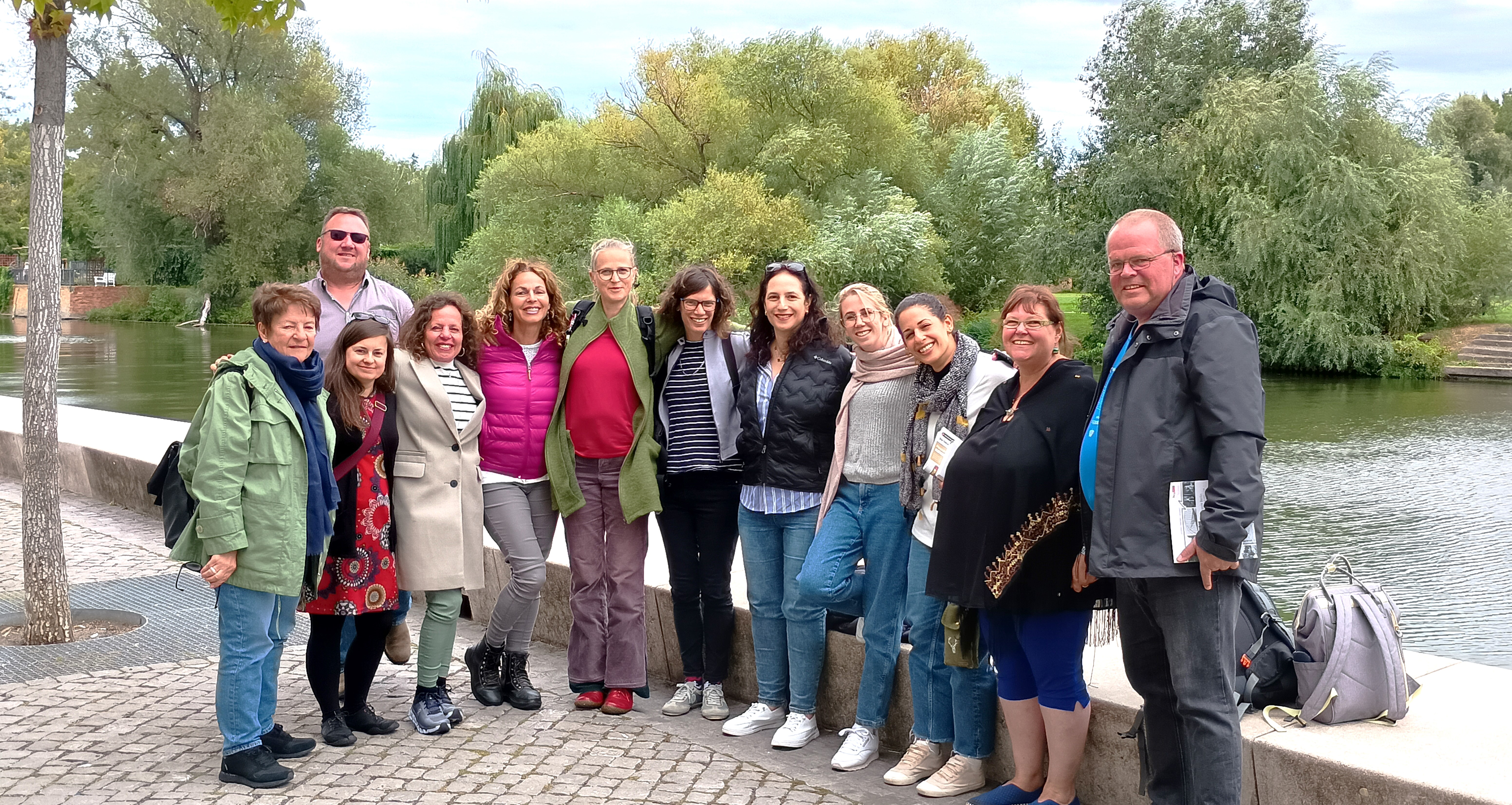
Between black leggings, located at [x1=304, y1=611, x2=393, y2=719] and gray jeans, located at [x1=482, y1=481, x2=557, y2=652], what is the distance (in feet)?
1.49

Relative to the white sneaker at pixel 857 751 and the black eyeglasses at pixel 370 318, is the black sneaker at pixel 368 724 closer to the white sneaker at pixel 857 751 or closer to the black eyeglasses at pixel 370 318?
the black eyeglasses at pixel 370 318

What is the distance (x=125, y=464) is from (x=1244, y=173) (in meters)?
24.4

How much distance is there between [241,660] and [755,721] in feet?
5.76

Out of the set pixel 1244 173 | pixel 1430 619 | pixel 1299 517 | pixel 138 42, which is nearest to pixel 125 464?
pixel 1430 619

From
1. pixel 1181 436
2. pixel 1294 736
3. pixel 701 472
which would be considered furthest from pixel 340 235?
pixel 1294 736

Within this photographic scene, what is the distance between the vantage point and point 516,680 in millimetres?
4984

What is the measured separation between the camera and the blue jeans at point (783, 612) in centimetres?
453

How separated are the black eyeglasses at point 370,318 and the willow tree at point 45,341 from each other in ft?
4.77

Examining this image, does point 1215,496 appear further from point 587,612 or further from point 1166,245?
point 587,612

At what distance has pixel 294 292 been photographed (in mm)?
4188

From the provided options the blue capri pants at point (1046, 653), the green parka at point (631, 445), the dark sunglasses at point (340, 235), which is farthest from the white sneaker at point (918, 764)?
the dark sunglasses at point (340, 235)

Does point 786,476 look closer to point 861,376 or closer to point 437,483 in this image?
point 861,376

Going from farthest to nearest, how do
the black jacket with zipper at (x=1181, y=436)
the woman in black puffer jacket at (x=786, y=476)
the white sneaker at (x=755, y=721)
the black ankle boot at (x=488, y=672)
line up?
the black ankle boot at (x=488, y=672)
the white sneaker at (x=755, y=721)
the woman in black puffer jacket at (x=786, y=476)
the black jacket with zipper at (x=1181, y=436)

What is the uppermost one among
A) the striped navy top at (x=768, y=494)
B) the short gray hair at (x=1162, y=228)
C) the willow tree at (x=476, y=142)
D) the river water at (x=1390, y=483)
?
the willow tree at (x=476, y=142)
